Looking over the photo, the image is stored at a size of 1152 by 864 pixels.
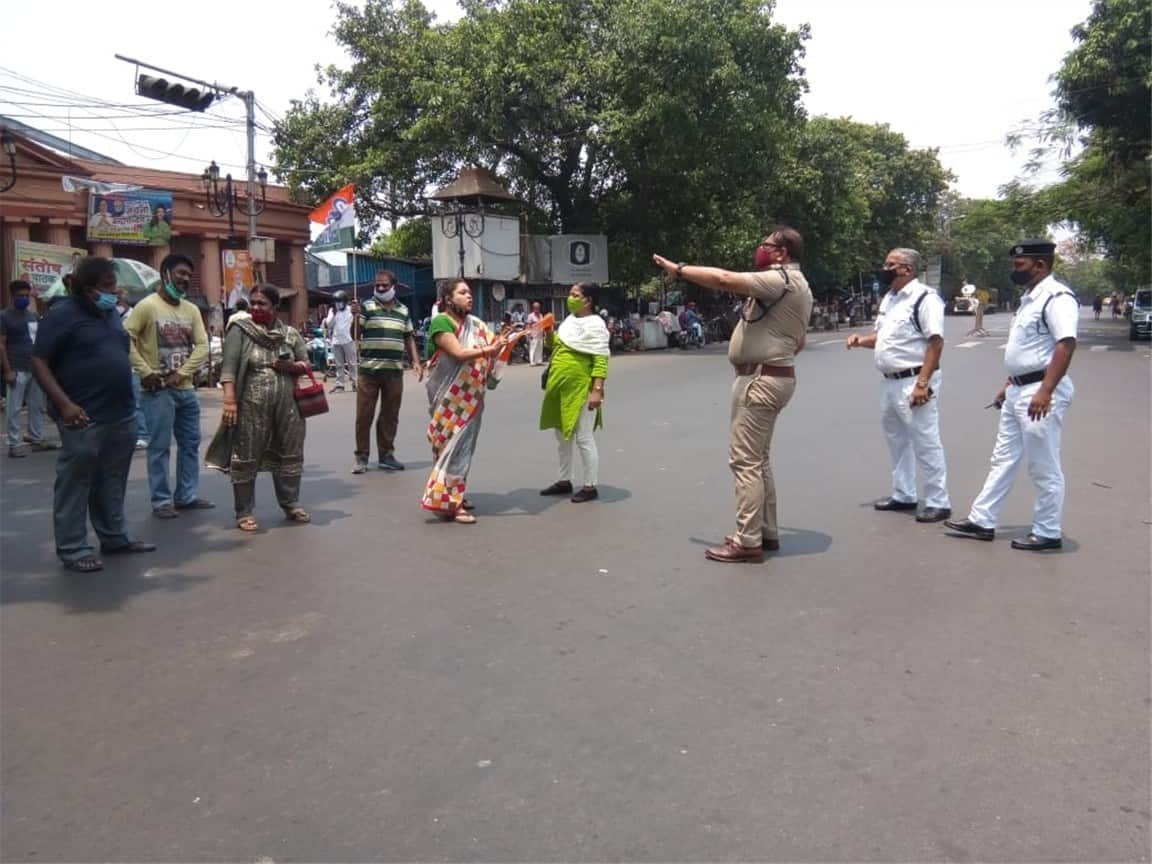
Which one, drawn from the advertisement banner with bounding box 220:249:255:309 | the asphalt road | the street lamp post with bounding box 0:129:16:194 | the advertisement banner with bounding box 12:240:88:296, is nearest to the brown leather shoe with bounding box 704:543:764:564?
the asphalt road

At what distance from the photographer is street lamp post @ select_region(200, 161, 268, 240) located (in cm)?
2115

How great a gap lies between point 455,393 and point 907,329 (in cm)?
295

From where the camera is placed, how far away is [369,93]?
83.5 ft

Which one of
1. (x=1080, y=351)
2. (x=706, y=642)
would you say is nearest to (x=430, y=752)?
(x=706, y=642)

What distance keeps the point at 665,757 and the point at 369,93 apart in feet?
83.2

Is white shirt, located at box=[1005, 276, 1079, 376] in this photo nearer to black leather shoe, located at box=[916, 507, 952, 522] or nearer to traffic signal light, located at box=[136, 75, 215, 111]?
black leather shoe, located at box=[916, 507, 952, 522]

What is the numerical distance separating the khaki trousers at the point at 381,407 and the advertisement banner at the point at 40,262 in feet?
23.3

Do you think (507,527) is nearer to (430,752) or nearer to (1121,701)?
(430,752)

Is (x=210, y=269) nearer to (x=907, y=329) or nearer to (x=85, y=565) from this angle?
(x=85, y=565)

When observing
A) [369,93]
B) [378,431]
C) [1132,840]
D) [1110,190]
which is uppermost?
[369,93]

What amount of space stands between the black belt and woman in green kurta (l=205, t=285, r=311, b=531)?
14.3ft

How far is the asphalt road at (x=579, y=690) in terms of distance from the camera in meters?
2.62

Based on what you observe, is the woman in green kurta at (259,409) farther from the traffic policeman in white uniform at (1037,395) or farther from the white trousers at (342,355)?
the white trousers at (342,355)

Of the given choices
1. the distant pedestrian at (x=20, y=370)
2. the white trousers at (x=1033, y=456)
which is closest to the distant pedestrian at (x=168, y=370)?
the distant pedestrian at (x=20, y=370)
